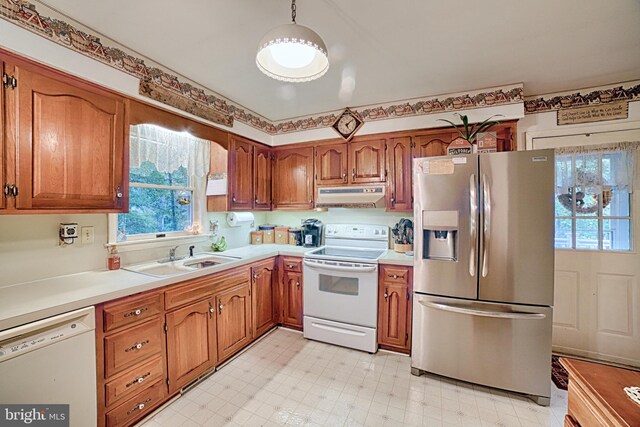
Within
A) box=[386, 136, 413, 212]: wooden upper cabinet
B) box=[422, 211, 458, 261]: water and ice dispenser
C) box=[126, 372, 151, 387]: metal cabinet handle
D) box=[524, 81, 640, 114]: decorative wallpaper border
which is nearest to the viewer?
box=[126, 372, 151, 387]: metal cabinet handle

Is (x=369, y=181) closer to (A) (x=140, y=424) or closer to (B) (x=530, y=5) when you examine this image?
(B) (x=530, y=5)

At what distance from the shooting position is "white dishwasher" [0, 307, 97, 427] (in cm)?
117

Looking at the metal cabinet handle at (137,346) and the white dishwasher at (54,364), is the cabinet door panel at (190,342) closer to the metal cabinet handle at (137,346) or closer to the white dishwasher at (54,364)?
the metal cabinet handle at (137,346)

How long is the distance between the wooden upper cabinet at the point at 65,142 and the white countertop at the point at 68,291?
18.5 inches

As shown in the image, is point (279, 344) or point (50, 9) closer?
point (50, 9)

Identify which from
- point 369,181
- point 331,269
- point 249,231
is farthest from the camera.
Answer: point 249,231

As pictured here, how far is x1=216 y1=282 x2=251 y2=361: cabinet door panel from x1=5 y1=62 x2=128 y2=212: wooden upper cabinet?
3.63 feet

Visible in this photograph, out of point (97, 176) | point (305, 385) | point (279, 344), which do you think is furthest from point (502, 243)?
point (97, 176)

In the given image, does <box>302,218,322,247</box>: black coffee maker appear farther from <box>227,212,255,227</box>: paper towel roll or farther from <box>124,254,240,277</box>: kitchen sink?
<box>124,254,240,277</box>: kitchen sink

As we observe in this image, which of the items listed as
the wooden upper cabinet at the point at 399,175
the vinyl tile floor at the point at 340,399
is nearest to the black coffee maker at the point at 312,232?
the wooden upper cabinet at the point at 399,175

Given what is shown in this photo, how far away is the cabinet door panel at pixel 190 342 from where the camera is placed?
6.14 feet

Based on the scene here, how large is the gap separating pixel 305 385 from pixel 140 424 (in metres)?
1.11

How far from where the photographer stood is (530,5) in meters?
1.45

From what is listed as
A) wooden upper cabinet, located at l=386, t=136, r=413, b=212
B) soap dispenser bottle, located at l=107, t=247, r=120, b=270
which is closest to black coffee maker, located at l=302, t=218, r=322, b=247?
wooden upper cabinet, located at l=386, t=136, r=413, b=212
